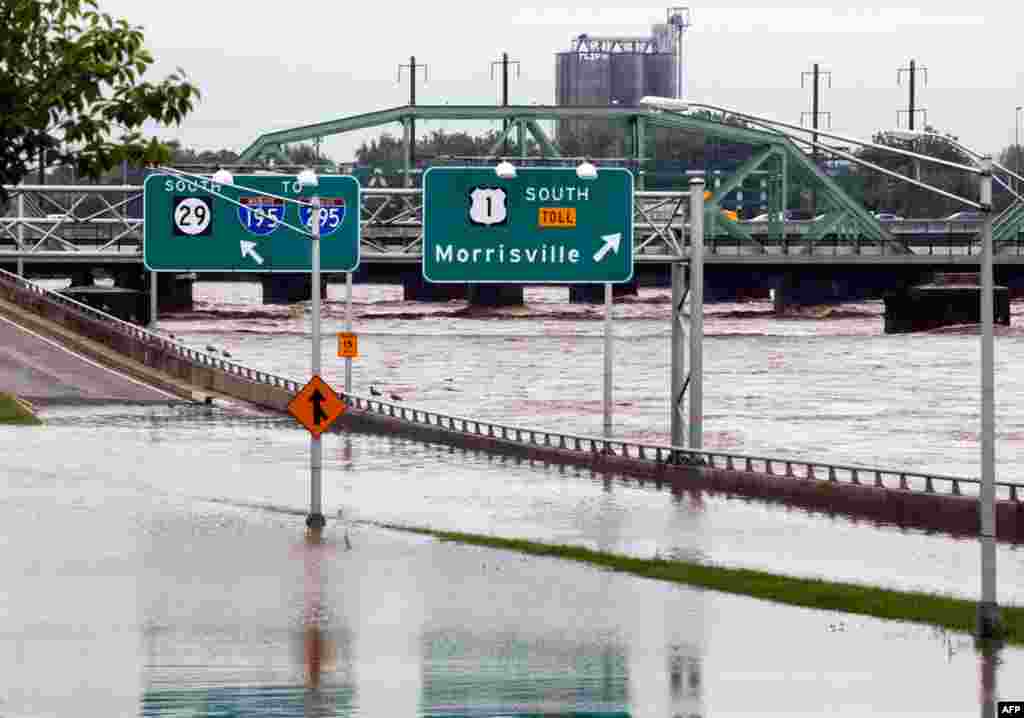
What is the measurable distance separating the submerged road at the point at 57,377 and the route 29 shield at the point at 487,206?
26758 mm

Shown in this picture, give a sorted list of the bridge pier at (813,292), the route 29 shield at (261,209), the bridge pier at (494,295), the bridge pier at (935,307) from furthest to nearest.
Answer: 1. the bridge pier at (813,292)
2. the bridge pier at (494,295)
3. the bridge pier at (935,307)
4. the route 29 shield at (261,209)

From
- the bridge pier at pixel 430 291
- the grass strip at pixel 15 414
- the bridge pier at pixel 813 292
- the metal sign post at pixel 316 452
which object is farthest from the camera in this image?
the bridge pier at pixel 430 291

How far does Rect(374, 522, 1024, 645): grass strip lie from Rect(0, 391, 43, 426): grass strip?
33.6 m

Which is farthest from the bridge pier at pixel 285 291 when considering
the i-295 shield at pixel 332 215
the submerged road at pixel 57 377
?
the i-295 shield at pixel 332 215

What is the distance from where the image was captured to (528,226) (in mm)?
52438

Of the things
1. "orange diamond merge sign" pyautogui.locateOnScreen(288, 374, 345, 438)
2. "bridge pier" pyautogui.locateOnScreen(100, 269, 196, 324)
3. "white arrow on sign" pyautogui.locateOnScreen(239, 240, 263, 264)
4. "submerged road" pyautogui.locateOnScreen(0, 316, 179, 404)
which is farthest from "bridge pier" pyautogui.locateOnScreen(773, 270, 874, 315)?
"orange diamond merge sign" pyautogui.locateOnScreen(288, 374, 345, 438)

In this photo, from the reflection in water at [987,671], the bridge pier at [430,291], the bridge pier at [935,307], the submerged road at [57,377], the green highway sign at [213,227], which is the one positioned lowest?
the reflection in water at [987,671]

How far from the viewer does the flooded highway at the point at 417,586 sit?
68.2ft

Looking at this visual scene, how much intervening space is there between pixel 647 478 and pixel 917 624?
25.0m

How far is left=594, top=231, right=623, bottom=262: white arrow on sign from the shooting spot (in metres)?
52.8

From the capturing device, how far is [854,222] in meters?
145

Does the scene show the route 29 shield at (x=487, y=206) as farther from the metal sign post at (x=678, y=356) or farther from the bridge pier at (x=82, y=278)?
the bridge pier at (x=82, y=278)

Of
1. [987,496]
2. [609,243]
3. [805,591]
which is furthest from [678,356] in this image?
[987,496]

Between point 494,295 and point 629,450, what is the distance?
106m
